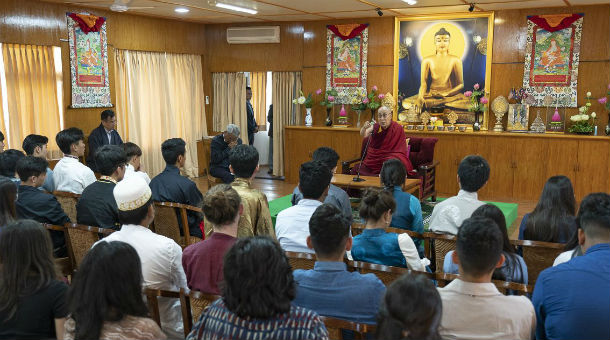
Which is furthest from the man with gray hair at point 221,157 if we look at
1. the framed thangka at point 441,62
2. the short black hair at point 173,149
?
the framed thangka at point 441,62

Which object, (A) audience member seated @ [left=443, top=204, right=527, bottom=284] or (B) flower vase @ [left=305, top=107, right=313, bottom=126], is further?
(B) flower vase @ [left=305, top=107, right=313, bottom=126]

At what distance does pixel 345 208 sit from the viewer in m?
4.04

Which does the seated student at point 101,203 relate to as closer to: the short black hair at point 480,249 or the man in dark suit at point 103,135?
the short black hair at point 480,249

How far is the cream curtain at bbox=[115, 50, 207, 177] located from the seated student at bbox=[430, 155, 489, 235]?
686 centimetres

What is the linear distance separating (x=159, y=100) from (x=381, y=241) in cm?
774

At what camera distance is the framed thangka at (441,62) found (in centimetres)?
888

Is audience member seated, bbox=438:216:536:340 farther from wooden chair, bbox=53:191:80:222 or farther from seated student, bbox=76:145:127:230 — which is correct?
wooden chair, bbox=53:191:80:222

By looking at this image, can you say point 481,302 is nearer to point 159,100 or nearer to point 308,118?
point 308,118

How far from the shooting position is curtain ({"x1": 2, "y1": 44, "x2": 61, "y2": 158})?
7371 millimetres

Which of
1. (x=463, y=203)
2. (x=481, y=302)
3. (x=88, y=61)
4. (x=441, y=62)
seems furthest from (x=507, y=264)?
(x=88, y=61)

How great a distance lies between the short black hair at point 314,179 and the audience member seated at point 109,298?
67.0 inches

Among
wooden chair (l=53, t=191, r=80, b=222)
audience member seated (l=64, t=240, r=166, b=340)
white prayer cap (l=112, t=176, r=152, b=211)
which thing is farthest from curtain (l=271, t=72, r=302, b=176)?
audience member seated (l=64, t=240, r=166, b=340)

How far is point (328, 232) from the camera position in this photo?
2.31 metres

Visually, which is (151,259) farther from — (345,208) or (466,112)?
(466,112)
